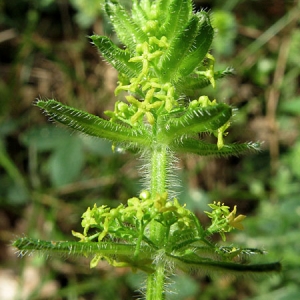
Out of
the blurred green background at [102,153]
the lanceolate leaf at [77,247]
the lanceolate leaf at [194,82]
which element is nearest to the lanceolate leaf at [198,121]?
the lanceolate leaf at [194,82]

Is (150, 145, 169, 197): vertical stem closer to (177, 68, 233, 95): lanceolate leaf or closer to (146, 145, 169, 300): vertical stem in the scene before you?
(146, 145, 169, 300): vertical stem

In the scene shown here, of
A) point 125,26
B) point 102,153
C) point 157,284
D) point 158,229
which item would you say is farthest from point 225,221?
point 102,153

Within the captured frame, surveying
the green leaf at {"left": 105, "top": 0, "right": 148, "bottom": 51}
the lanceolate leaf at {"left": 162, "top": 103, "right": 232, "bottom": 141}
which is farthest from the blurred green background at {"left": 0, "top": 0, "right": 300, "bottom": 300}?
the lanceolate leaf at {"left": 162, "top": 103, "right": 232, "bottom": 141}

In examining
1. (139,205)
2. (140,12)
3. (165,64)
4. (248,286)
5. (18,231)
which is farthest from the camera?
(18,231)

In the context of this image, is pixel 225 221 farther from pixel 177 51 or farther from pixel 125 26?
pixel 125 26

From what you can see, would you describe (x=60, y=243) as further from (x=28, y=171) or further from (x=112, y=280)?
(x=28, y=171)

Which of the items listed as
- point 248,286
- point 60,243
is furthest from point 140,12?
point 248,286
